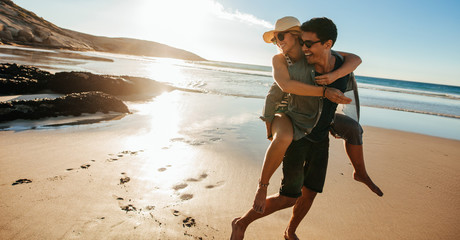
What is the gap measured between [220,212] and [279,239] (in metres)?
0.70

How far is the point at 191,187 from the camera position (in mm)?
3209

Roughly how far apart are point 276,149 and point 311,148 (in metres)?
0.48

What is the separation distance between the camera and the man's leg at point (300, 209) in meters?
2.43

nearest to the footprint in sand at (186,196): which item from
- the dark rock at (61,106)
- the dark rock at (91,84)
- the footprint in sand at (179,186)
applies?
the footprint in sand at (179,186)

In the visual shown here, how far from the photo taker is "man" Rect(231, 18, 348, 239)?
202 cm

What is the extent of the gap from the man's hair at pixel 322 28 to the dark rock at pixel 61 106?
18.2ft

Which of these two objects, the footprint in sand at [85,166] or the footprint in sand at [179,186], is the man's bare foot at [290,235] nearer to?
the footprint in sand at [179,186]

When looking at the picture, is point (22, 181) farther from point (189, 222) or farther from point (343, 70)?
point (343, 70)

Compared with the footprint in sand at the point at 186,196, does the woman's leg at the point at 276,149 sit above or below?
above

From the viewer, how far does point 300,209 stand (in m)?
2.48

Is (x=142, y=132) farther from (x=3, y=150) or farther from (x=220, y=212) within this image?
(x=220, y=212)

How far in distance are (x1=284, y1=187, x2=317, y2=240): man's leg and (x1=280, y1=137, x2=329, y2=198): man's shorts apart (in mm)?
252

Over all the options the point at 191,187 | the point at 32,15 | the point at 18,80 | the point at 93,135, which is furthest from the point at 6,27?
the point at 191,187

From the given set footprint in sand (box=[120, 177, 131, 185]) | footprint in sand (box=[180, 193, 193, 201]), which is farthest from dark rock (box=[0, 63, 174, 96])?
footprint in sand (box=[180, 193, 193, 201])
